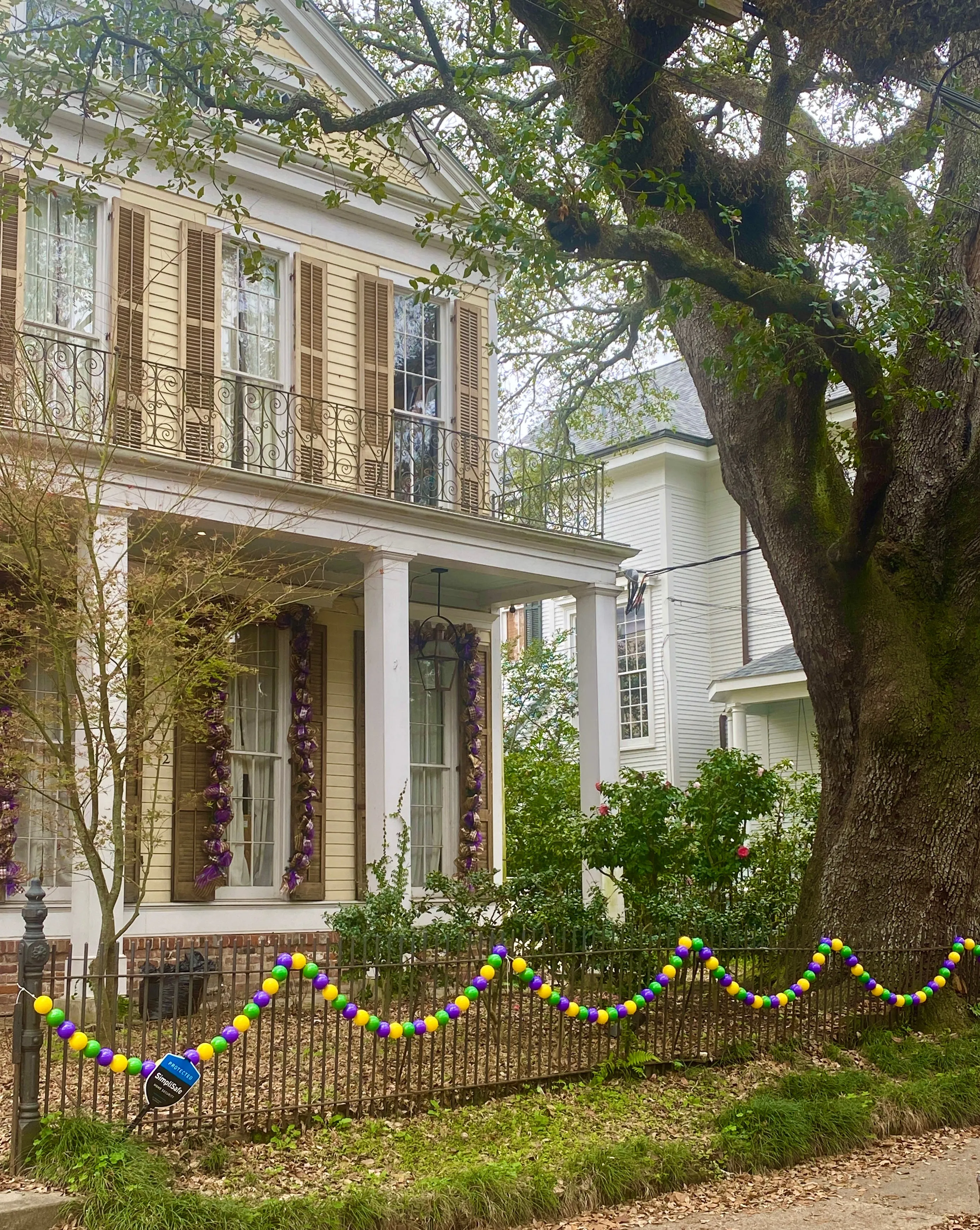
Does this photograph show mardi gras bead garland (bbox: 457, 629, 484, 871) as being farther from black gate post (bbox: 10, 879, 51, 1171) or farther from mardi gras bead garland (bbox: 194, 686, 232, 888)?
black gate post (bbox: 10, 879, 51, 1171)

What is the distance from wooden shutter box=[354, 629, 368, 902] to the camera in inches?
551

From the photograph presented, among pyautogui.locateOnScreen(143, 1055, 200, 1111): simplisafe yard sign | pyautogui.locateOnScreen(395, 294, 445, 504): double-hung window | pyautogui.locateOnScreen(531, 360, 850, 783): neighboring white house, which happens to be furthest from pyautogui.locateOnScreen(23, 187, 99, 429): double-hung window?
pyautogui.locateOnScreen(531, 360, 850, 783): neighboring white house

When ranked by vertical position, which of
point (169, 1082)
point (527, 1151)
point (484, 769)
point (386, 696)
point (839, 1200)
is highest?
point (386, 696)

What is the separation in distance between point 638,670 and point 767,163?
44.2ft

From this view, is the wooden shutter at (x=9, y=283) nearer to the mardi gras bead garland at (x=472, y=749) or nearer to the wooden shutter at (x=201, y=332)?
the wooden shutter at (x=201, y=332)

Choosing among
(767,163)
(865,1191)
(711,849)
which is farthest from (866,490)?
(865,1191)

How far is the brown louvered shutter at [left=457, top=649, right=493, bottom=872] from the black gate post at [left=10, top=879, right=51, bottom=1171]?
8.41m

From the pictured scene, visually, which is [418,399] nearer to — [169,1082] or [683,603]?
[683,603]

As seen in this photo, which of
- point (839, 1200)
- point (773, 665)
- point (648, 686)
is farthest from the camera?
point (648, 686)

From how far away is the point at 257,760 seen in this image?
1349 centimetres

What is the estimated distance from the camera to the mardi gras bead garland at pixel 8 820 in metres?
10.6

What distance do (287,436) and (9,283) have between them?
8.87ft

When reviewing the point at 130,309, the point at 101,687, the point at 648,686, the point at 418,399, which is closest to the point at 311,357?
the point at 418,399

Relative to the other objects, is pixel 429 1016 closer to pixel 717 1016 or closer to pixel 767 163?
pixel 717 1016
